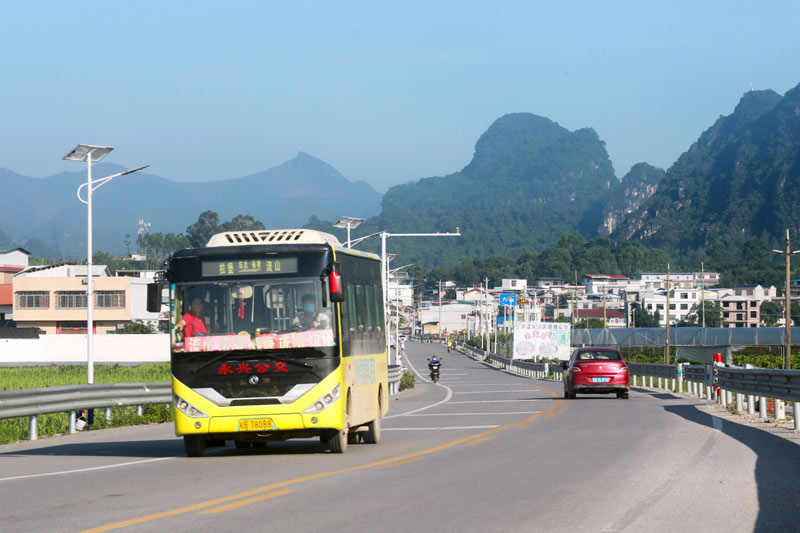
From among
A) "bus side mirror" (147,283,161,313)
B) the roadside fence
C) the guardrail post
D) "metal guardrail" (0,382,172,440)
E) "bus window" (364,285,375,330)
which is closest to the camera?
"bus side mirror" (147,283,161,313)

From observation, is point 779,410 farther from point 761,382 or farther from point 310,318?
point 310,318

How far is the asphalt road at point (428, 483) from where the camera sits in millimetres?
9492

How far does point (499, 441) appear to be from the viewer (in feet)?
60.0

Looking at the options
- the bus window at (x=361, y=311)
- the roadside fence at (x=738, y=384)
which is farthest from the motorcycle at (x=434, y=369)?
the bus window at (x=361, y=311)

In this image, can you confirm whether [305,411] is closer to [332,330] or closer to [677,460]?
[332,330]

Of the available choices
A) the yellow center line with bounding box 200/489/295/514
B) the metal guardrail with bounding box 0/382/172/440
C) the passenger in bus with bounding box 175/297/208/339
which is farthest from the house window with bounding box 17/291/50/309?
the yellow center line with bounding box 200/489/295/514

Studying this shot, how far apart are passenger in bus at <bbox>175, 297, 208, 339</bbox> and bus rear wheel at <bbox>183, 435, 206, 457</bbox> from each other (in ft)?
4.70

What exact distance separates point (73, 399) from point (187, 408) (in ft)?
22.1

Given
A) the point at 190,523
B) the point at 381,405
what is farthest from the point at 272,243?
the point at 190,523

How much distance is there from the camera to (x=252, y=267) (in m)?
15.9


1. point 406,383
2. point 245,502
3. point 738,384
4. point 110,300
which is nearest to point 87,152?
point 406,383

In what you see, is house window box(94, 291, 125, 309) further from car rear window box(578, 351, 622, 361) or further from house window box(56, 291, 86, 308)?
car rear window box(578, 351, 622, 361)

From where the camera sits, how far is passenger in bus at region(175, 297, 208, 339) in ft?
51.8

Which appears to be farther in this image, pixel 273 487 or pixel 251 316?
pixel 251 316
